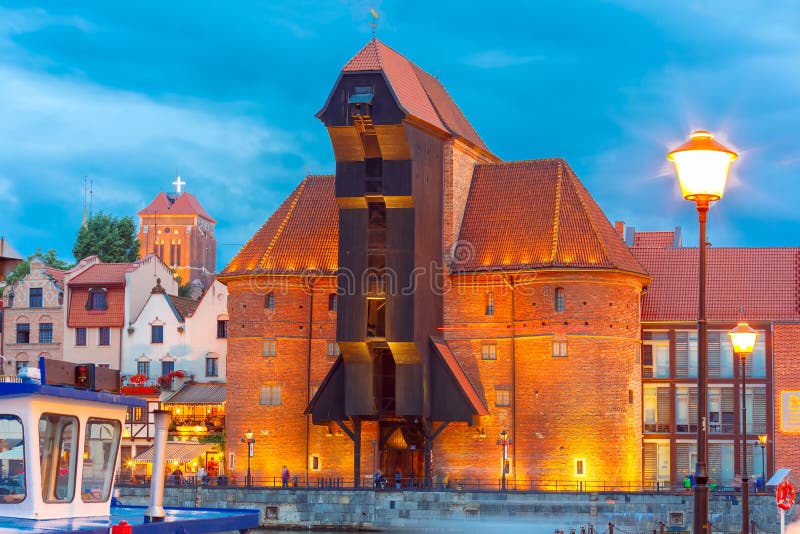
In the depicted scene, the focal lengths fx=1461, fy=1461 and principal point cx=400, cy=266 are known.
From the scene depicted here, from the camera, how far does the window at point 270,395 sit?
63.7m

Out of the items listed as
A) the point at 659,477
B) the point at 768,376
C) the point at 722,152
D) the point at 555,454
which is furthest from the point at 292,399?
the point at 722,152

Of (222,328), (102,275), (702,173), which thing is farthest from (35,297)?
(702,173)

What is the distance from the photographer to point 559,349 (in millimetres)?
59938

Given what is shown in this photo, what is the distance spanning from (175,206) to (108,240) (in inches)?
3012

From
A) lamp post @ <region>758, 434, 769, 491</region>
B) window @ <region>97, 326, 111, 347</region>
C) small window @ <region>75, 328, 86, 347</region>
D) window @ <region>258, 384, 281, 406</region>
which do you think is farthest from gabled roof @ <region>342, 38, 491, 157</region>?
small window @ <region>75, 328, 86, 347</region>

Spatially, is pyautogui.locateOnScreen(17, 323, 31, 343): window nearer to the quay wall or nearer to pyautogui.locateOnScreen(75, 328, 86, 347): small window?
pyautogui.locateOnScreen(75, 328, 86, 347): small window

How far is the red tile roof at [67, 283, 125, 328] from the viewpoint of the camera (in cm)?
7619

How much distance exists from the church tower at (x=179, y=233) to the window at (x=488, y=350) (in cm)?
12016

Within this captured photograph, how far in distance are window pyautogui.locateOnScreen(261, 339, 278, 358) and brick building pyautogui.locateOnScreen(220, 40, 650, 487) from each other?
0.06m

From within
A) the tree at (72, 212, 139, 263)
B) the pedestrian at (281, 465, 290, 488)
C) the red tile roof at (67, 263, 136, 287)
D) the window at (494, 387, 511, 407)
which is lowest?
the pedestrian at (281, 465, 290, 488)

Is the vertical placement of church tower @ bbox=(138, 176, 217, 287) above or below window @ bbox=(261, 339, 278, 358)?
above

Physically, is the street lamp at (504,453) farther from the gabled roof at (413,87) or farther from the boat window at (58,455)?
the boat window at (58,455)

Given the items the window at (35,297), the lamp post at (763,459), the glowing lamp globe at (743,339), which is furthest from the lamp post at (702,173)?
the window at (35,297)

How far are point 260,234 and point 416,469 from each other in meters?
13.0
